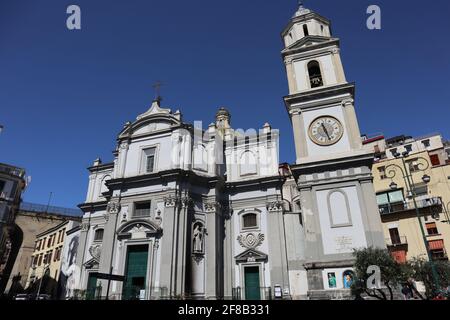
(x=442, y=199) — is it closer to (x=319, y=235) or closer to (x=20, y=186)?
(x=319, y=235)

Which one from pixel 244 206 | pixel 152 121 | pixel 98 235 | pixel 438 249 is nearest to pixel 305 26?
pixel 152 121

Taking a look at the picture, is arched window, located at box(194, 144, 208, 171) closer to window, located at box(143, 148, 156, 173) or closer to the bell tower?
window, located at box(143, 148, 156, 173)

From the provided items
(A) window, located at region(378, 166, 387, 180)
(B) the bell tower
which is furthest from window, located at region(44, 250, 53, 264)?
(A) window, located at region(378, 166, 387, 180)

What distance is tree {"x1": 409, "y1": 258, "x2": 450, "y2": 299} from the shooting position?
1272cm

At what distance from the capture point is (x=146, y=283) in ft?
61.4

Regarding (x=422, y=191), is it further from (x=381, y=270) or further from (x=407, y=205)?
(x=381, y=270)

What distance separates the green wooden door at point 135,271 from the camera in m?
18.6

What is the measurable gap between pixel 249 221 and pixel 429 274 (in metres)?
11.7

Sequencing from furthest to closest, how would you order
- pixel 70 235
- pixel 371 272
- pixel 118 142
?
pixel 70 235
pixel 118 142
pixel 371 272

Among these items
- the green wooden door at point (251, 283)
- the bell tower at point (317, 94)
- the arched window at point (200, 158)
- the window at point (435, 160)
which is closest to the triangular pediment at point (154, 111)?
the arched window at point (200, 158)

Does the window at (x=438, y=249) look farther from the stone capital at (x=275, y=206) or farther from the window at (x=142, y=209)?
the window at (x=142, y=209)

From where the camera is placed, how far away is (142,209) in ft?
70.7

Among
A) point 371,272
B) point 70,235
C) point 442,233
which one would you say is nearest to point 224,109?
point 70,235
